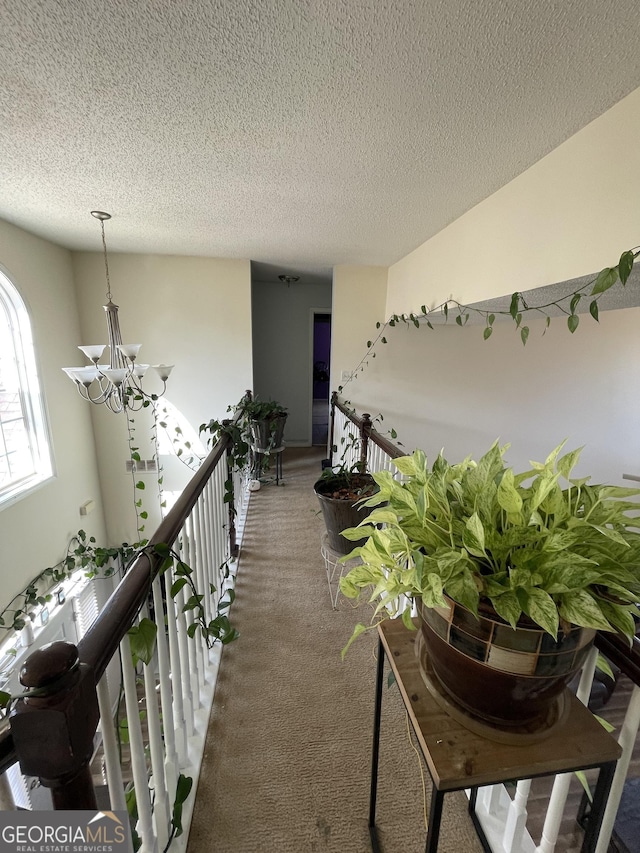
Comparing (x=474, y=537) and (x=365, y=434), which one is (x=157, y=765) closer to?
(x=474, y=537)

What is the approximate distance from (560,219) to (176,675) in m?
2.36

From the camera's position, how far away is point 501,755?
625mm

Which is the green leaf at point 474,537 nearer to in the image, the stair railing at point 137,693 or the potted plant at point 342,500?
the stair railing at point 137,693

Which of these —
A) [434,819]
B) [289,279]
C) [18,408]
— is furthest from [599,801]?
[289,279]

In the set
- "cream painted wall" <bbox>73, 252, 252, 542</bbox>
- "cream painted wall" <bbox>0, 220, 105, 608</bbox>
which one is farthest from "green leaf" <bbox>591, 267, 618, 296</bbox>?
"cream painted wall" <bbox>0, 220, 105, 608</bbox>

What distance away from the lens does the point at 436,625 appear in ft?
2.22

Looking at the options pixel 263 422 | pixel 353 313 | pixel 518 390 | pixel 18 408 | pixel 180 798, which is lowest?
pixel 180 798

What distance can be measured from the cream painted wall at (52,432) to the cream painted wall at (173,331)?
0.59 ft

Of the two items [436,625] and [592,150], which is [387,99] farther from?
[436,625]

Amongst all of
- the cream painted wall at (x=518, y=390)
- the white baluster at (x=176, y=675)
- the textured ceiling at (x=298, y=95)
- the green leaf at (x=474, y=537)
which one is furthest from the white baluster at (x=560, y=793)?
the cream painted wall at (x=518, y=390)

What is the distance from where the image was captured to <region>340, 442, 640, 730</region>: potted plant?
55cm

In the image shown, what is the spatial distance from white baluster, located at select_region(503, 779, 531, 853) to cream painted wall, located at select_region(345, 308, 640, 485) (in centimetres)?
316

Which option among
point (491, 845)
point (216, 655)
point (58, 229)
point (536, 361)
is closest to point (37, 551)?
point (216, 655)

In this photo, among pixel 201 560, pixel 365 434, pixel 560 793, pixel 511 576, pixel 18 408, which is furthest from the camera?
pixel 18 408
